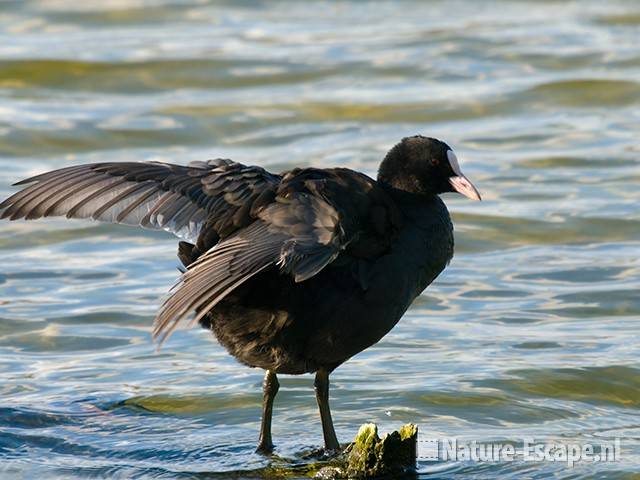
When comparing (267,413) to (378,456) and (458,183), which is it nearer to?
(378,456)

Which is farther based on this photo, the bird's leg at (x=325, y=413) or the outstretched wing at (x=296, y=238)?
the bird's leg at (x=325, y=413)

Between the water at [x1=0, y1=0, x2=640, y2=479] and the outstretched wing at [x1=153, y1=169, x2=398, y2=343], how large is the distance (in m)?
1.08

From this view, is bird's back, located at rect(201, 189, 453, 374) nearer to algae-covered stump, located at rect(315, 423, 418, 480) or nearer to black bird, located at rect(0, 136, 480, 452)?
black bird, located at rect(0, 136, 480, 452)

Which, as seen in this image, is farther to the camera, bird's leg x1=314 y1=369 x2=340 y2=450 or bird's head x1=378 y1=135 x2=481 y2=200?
bird's head x1=378 y1=135 x2=481 y2=200

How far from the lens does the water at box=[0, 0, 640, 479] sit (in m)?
6.39

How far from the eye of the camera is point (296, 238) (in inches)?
200

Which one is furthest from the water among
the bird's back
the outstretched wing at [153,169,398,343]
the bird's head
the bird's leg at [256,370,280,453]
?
the bird's head

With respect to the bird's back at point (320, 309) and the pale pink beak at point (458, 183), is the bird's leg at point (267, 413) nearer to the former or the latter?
the bird's back at point (320, 309)

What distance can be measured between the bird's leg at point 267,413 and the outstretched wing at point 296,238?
869mm

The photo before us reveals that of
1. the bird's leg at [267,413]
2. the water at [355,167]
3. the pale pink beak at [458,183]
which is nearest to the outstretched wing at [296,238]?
the pale pink beak at [458,183]

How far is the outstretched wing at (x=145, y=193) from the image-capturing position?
18.5 ft

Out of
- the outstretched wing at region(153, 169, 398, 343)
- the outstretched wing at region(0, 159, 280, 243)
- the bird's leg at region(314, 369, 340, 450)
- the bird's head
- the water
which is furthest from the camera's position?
the water

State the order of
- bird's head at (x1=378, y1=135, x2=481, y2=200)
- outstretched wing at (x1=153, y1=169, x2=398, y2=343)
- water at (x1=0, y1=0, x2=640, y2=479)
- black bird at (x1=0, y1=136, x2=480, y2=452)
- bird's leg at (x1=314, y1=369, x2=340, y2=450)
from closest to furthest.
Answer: outstretched wing at (x1=153, y1=169, x2=398, y2=343) → black bird at (x1=0, y1=136, x2=480, y2=452) → bird's leg at (x1=314, y1=369, x2=340, y2=450) → bird's head at (x1=378, y1=135, x2=481, y2=200) → water at (x1=0, y1=0, x2=640, y2=479)

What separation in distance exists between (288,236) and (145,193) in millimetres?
944
